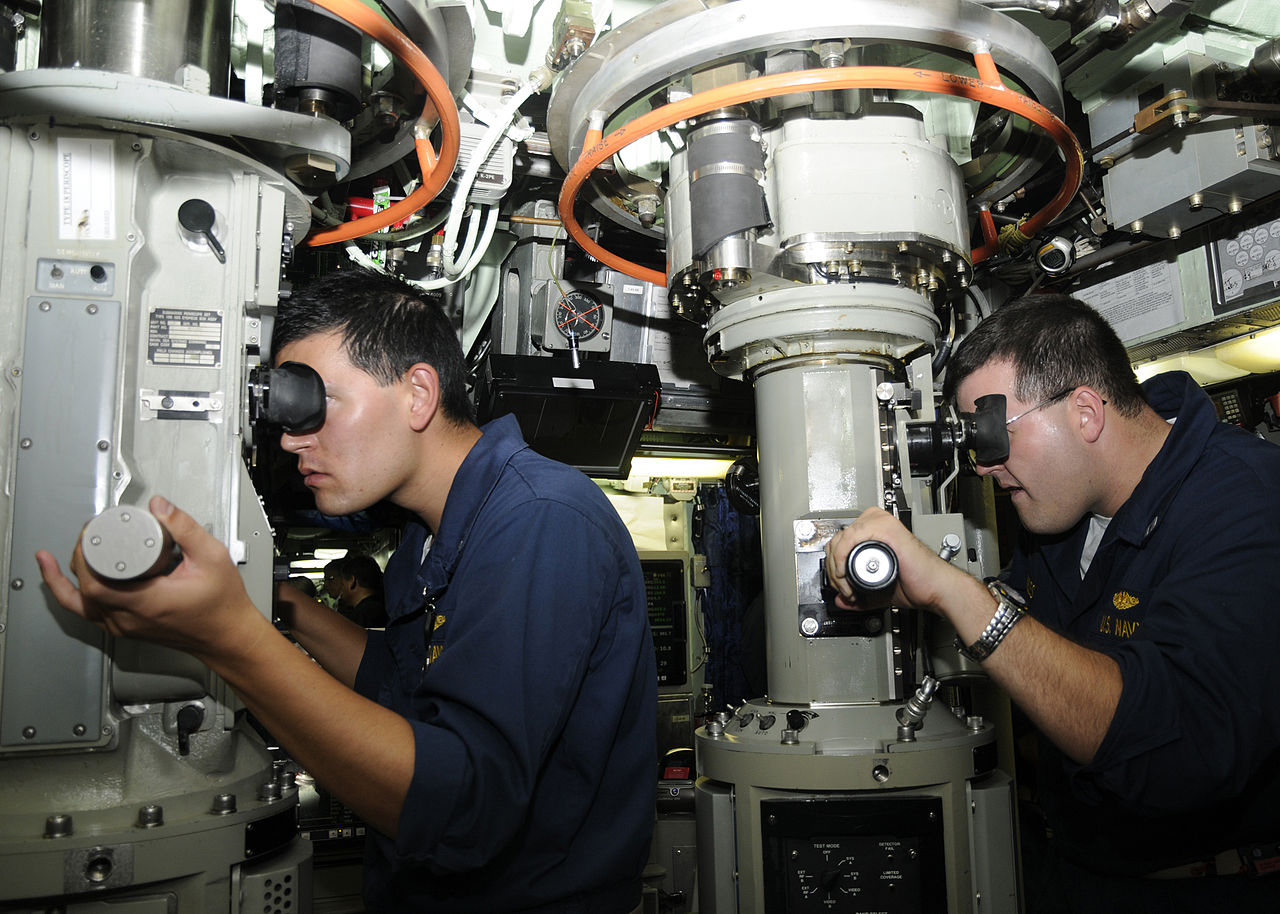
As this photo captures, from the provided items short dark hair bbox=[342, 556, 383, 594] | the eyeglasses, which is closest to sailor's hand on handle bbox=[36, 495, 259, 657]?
the eyeglasses

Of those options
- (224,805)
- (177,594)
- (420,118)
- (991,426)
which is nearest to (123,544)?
(177,594)

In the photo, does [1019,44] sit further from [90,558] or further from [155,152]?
[90,558]

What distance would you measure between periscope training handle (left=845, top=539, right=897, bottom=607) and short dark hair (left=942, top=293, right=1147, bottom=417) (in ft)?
2.15

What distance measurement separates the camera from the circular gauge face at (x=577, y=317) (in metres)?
3.16

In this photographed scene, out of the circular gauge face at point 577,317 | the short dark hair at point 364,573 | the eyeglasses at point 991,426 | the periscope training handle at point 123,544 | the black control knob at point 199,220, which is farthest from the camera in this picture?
the short dark hair at point 364,573

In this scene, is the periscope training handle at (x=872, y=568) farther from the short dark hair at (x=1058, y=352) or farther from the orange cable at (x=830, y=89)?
the orange cable at (x=830, y=89)

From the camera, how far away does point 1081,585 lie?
2.30m

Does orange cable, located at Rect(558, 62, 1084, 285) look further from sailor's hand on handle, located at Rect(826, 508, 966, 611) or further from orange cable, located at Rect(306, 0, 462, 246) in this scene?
sailor's hand on handle, located at Rect(826, 508, 966, 611)

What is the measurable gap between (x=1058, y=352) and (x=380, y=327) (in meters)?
1.63

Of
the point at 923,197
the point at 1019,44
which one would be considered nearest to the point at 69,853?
the point at 923,197

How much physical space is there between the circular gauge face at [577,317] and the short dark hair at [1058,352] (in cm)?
139

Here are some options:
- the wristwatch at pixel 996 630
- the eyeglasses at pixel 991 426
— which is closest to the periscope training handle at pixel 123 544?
the wristwatch at pixel 996 630

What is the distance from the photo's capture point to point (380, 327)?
179 cm

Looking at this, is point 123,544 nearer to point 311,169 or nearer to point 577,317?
point 311,169
